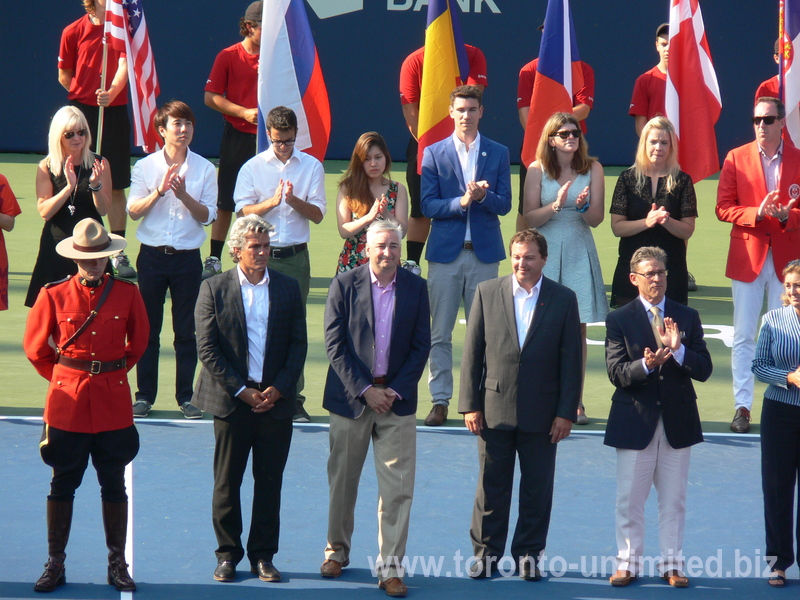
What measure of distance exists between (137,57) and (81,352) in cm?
558

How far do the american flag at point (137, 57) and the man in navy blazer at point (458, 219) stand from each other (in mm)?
3343

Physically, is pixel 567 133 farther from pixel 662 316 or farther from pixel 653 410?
pixel 653 410

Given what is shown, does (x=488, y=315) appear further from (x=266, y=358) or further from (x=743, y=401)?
(x=743, y=401)

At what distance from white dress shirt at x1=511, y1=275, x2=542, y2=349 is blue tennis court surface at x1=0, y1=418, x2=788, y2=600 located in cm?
131

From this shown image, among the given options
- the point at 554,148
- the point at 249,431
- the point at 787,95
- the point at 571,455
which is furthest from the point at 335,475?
the point at 787,95

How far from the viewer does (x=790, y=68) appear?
30.4ft

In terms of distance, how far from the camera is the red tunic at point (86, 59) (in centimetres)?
1304

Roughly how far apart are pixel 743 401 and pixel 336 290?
12.5 feet

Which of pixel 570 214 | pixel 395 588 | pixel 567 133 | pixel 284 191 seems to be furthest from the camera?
pixel 570 214

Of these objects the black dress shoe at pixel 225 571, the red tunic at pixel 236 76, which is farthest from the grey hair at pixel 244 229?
the red tunic at pixel 236 76

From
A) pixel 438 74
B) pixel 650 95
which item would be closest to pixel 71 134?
pixel 438 74

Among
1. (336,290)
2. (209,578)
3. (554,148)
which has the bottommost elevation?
(209,578)

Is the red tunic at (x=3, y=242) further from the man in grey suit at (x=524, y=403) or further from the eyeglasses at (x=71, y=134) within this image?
the man in grey suit at (x=524, y=403)

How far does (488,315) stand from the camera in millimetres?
6480
